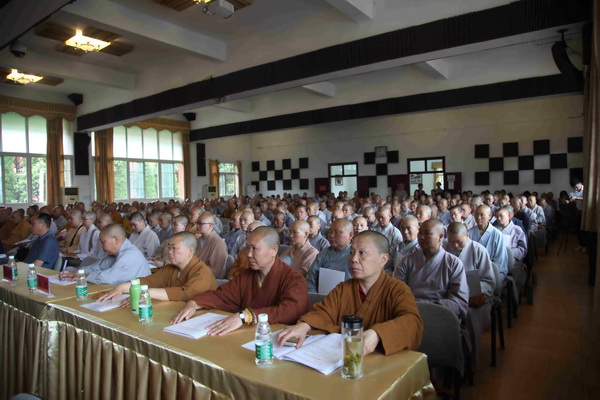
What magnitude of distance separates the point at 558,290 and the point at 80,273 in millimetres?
5527

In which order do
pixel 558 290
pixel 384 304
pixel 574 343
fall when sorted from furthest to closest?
pixel 558 290 < pixel 574 343 < pixel 384 304

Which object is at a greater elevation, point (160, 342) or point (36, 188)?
point (36, 188)

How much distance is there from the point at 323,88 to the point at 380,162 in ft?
19.4

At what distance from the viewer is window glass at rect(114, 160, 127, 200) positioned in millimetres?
13992

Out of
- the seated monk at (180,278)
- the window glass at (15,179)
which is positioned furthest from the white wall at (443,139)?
the seated monk at (180,278)

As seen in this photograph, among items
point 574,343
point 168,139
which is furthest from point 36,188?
point 574,343

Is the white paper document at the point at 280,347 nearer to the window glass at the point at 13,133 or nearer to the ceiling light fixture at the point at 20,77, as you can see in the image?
the ceiling light fixture at the point at 20,77

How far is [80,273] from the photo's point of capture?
9.48 ft

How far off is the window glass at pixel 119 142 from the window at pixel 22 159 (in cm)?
216

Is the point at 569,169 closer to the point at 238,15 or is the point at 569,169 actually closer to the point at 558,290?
the point at 558,290

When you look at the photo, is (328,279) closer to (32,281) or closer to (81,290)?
(81,290)

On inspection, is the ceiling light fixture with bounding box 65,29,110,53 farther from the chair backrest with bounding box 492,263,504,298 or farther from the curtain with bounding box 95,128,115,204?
the chair backrest with bounding box 492,263,504,298

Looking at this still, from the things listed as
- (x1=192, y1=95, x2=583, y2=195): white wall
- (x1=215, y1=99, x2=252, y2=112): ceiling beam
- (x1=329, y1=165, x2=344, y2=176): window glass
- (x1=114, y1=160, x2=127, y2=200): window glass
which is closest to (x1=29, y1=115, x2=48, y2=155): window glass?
(x1=114, y1=160, x2=127, y2=200): window glass

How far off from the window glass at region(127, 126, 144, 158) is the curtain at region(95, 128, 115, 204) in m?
0.93
